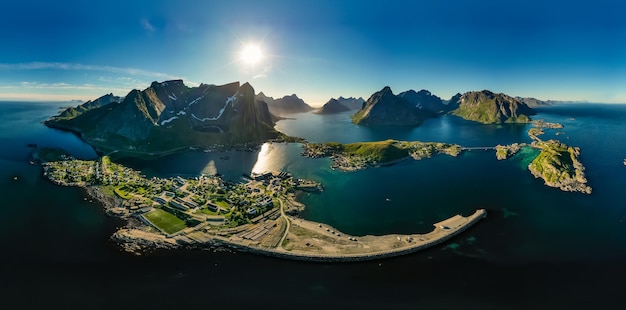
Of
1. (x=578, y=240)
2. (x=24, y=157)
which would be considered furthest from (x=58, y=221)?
(x=578, y=240)

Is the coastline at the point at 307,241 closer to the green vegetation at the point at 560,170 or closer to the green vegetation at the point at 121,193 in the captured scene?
the green vegetation at the point at 121,193

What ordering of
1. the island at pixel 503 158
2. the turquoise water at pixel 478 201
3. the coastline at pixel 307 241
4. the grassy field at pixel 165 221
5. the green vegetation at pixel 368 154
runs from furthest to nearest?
the green vegetation at pixel 368 154
the island at pixel 503 158
the grassy field at pixel 165 221
the turquoise water at pixel 478 201
the coastline at pixel 307 241

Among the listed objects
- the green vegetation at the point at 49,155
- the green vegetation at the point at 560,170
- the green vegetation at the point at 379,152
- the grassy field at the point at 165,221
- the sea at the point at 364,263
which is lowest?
the sea at the point at 364,263

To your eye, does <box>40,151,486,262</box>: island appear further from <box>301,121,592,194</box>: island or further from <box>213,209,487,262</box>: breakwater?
<box>301,121,592,194</box>: island

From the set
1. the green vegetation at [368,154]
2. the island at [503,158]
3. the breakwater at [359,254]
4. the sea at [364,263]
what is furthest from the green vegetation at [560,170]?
the breakwater at [359,254]

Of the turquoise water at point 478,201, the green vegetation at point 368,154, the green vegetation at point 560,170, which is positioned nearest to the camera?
the turquoise water at point 478,201

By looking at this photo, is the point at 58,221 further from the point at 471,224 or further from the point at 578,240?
the point at 578,240

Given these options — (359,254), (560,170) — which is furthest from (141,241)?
(560,170)
